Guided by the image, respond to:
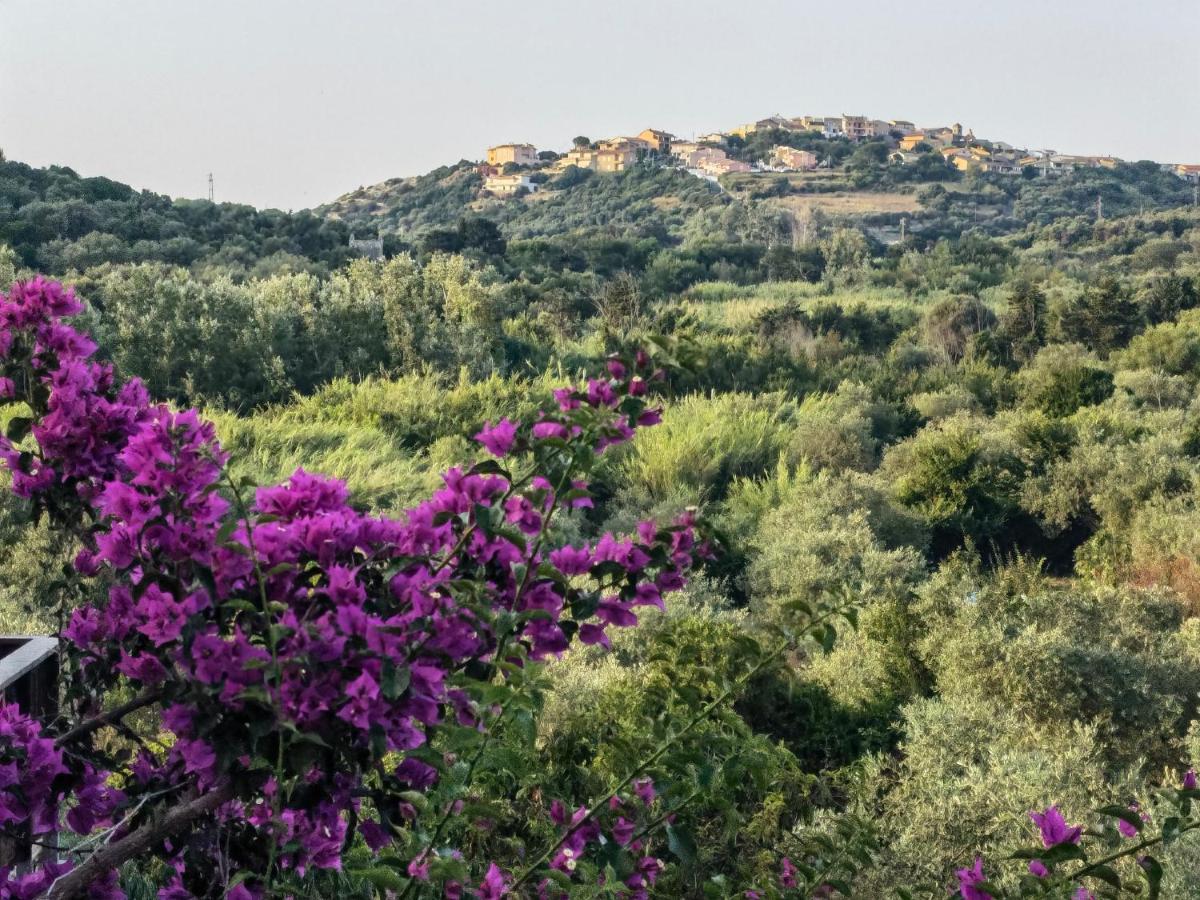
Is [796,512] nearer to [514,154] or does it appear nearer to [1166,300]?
[1166,300]

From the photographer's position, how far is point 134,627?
1.57m

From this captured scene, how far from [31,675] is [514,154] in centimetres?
7824

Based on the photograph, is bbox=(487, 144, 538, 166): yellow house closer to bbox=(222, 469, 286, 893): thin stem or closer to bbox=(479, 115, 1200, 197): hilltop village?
bbox=(479, 115, 1200, 197): hilltop village

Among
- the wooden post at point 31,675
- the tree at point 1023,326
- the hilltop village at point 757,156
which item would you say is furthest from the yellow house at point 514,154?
the wooden post at point 31,675

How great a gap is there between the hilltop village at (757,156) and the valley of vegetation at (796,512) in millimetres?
47736

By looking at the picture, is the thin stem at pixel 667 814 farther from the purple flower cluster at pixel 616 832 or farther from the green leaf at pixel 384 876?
the green leaf at pixel 384 876

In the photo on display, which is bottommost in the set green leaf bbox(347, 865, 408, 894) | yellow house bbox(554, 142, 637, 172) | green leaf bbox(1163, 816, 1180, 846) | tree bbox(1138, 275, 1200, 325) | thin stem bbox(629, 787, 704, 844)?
tree bbox(1138, 275, 1200, 325)

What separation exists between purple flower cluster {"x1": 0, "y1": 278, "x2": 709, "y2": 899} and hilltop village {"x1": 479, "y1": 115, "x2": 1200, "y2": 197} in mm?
65644

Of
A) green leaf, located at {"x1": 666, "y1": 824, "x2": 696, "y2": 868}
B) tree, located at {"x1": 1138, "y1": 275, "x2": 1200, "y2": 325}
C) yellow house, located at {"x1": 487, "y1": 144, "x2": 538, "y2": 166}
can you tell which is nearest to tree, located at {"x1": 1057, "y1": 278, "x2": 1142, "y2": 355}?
tree, located at {"x1": 1138, "y1": 275, "x2": 1200, "y2": 325}

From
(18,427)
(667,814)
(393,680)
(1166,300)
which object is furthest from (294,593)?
(1166,300)

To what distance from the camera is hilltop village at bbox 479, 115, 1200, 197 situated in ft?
230

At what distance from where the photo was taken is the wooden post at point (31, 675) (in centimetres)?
212

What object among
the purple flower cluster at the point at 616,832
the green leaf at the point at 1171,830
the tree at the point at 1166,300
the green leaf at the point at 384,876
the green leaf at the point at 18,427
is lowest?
the tree at the point at 1166,300

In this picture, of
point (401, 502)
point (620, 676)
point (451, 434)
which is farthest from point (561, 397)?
point (451, 434)
